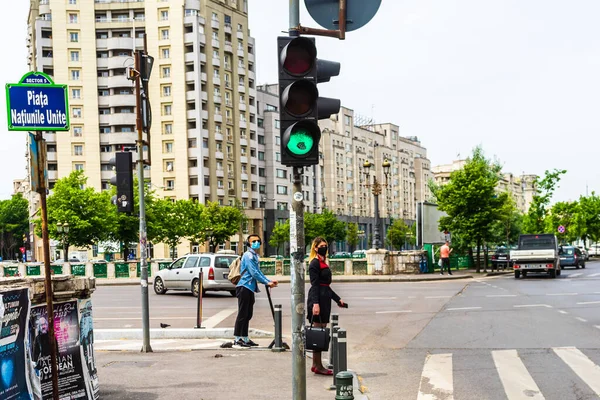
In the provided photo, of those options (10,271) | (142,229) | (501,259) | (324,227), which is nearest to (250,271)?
(142,229)

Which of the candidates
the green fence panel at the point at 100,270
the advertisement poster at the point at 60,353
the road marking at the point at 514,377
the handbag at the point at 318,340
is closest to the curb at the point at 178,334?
the road marking at the point at 514,377

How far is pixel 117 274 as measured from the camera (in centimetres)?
4441

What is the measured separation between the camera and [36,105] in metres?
5.77

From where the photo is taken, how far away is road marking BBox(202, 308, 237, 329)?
52.2 feet

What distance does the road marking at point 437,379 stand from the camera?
8031 millimetres

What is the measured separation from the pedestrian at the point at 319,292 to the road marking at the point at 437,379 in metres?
1.28

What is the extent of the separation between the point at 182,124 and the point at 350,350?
76113 millimetres

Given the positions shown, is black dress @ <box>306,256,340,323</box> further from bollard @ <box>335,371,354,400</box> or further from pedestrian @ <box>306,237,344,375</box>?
bollard @ <box>335,371,354,400</box>

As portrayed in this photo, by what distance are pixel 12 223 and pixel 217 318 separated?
12052 cm

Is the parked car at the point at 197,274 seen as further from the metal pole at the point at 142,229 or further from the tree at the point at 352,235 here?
the tree at the point at 352,235

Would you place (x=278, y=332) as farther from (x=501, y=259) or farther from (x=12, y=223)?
(x=12, y=223)

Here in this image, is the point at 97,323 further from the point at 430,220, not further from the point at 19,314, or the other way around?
the point at 430,220

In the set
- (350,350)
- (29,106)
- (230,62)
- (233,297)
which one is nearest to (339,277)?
(233,297)

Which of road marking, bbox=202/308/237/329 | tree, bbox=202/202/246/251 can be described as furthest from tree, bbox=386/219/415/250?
road marking, bbox=202/308/237/329
